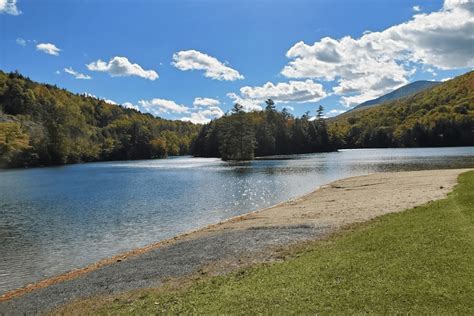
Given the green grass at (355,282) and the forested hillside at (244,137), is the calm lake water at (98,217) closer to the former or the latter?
the green grass at (355,282)

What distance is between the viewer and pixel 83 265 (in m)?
21.7

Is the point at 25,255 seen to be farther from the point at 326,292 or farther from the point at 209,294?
the point at 326,292

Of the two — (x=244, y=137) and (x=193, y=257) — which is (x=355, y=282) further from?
(x=244, y=137)

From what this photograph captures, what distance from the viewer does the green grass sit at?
33.1ft

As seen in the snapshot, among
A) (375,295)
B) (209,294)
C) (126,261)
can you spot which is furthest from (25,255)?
(375,295)

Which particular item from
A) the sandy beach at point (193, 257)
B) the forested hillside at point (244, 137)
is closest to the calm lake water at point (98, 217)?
the sandy beach at point (193, 257)

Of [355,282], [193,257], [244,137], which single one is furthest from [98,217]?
[244,137]

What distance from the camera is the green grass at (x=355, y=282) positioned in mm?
10095

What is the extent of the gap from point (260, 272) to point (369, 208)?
1506 cm

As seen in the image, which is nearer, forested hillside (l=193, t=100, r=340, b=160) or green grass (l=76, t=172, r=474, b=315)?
green grass (l=76, t=172, r=474, b=315)

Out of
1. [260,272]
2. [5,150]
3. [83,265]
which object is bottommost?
[83,265]

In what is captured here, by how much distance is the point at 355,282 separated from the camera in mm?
11547

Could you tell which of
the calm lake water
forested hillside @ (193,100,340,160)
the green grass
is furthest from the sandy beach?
forested hillside @ (193,100,340,160)

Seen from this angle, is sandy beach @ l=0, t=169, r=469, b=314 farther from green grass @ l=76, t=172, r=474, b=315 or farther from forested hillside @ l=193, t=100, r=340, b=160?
forested hillside @ l=193, t=100, r=340, b=160
